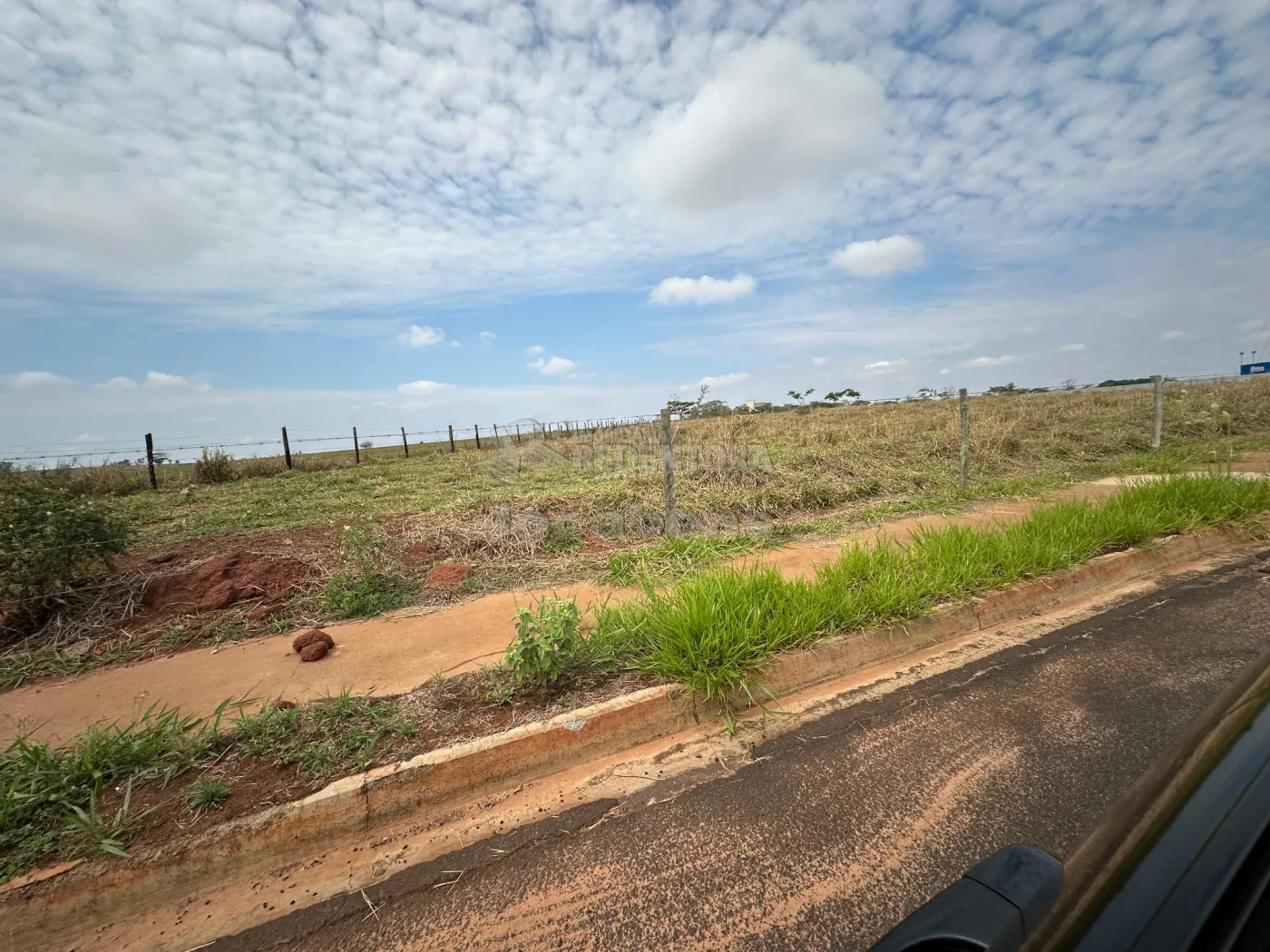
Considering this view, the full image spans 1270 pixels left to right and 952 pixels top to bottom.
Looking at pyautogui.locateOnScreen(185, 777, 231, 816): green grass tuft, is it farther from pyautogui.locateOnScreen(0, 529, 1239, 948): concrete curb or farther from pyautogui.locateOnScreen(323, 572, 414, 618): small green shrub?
pyautogui.locateOnScreen(323, 572, 414, 618): small green shrub

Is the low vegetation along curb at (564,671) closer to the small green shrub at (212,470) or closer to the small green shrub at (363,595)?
the small green shrub at (363,595)

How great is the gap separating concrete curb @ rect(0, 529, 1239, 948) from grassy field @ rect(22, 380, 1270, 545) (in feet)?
13.2

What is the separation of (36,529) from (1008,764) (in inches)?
265

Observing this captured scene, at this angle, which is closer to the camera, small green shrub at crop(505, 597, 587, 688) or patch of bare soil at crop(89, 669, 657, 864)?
patch of bare soil at crop(89, 669, 657, 864)

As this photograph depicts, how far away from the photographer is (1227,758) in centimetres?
88

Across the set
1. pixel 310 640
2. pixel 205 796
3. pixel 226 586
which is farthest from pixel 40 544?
pixel 205 796

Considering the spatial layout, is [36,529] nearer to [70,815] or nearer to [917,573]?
[70,815]

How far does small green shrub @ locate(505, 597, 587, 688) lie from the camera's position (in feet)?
9.11

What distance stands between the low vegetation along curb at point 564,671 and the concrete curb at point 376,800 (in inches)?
4.1

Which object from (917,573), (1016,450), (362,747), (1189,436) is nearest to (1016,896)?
(362,747)

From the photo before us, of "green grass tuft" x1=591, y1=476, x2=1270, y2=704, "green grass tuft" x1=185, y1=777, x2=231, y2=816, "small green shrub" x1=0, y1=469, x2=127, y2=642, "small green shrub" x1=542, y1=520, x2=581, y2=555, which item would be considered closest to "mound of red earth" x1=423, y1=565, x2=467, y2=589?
"small green shrub" x1=542, y1=520, x2=581, y2=555

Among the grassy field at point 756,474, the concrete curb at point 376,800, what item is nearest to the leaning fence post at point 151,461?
the grassy field at point 756,474

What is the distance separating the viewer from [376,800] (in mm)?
2146

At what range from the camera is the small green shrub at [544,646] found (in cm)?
278
